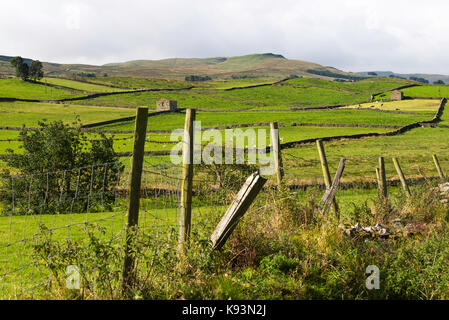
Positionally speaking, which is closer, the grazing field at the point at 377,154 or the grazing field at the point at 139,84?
the grazing field at the point at 377,154

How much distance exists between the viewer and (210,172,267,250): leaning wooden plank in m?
7.84

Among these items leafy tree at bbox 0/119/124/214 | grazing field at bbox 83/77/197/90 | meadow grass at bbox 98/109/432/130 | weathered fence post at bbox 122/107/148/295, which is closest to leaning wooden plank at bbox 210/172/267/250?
weathered fence post at bbox 122/107/148/295

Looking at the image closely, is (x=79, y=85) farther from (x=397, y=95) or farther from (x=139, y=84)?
(x=397, y=95)

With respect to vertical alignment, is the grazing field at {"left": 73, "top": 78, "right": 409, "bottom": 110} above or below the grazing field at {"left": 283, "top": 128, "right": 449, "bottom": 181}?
above

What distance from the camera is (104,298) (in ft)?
21.0

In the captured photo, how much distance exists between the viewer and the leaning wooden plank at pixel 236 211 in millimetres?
7840

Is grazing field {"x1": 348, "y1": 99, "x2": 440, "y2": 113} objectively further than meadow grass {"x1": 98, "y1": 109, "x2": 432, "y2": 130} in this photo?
Yes

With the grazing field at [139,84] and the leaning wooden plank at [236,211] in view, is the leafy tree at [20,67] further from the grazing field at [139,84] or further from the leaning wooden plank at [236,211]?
the leaning wooden plank at [236,211]

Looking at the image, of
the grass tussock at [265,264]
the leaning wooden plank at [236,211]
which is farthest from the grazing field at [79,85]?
the leaning wooden plank at [236,211]

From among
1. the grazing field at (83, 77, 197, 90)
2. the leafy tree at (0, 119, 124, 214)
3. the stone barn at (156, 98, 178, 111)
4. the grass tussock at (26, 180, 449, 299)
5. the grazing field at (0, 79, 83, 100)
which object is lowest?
the leafy tree at (0, 119, 124, 214)

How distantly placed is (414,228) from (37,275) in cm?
853

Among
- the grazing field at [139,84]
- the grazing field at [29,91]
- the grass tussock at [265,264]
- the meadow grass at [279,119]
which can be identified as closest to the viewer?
the grass tussock at [265,264]

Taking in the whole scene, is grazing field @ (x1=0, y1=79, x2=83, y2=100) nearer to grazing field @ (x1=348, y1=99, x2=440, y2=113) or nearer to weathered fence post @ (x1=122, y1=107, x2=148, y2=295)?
grazing field @ (x1=348, y1=99, x2=440, y2=113)
